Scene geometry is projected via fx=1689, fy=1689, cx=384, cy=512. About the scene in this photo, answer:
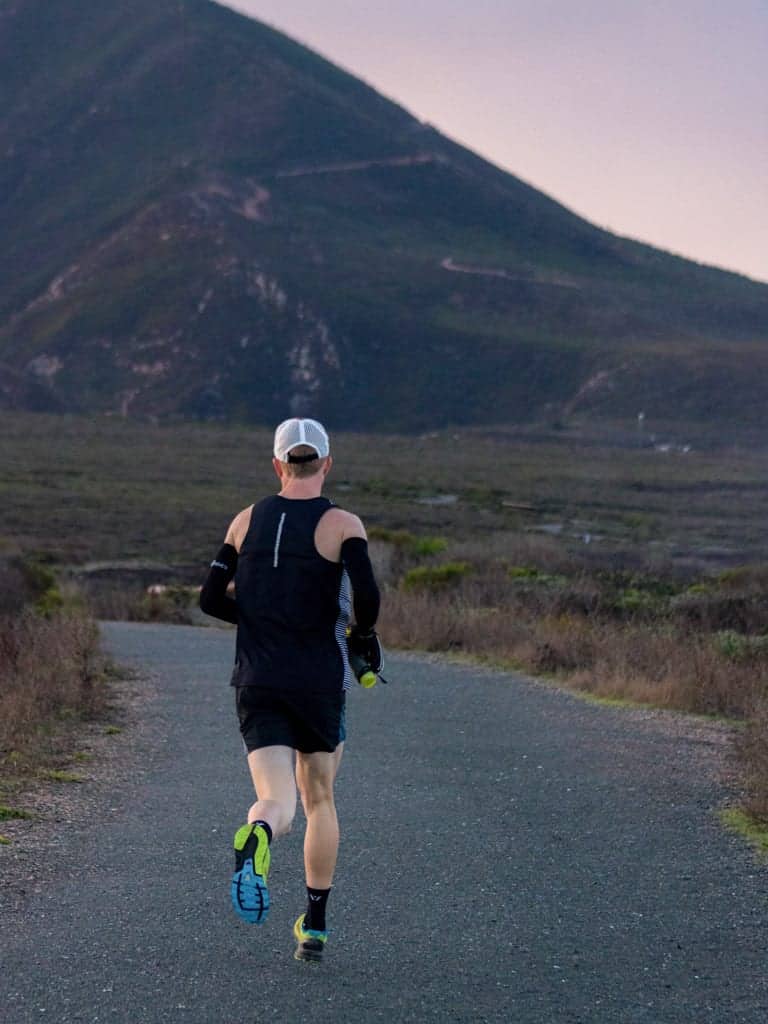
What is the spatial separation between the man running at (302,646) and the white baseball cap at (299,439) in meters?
0.01

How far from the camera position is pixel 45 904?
21.3 ft

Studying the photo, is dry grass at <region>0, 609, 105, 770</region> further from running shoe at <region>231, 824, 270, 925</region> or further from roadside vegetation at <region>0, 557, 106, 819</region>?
running shoe at <region>231, 824, 270, 925</region>

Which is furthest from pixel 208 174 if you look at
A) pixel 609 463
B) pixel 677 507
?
pixel 677 507

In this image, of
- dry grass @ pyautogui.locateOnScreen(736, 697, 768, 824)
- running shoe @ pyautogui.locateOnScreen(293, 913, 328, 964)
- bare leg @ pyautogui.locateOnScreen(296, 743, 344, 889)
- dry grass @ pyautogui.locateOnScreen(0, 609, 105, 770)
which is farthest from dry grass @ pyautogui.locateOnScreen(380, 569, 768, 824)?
dry grass @ pyautogui.locateOnScreen(0, 609, 105, 770)

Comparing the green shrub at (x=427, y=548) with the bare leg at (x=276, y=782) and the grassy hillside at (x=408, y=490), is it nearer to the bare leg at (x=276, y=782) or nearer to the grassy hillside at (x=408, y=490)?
the grassy hillside at (x=408, y=490)

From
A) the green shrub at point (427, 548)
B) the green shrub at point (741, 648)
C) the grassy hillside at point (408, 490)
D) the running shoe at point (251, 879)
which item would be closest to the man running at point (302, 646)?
the running shoe at point (251, 879)

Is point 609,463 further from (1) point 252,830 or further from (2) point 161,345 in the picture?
(1) point 252,830

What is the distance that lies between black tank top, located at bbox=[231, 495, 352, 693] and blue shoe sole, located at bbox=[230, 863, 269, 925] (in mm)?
710

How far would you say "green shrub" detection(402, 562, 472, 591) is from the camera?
2350 cm

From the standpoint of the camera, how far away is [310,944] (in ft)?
19.0

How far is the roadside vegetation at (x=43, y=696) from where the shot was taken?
31.5 feet

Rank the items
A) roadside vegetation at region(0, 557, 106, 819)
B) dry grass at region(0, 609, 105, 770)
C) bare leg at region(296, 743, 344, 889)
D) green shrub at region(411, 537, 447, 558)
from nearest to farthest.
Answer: bare leg at region(296, 743, 344, 889), roadside vegetation at region(0, 557, 106, 819), dry grass at region(0, 609, 105, 770), green shrub at region(411, 537, 447, 558)

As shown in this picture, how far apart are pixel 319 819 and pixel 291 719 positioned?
0.39 meters

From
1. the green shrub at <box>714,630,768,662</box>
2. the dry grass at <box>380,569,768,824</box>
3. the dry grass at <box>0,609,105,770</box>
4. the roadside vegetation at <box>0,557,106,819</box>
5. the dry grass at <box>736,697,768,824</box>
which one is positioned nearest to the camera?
the dry grass at <box>736,697,768,824</box>
